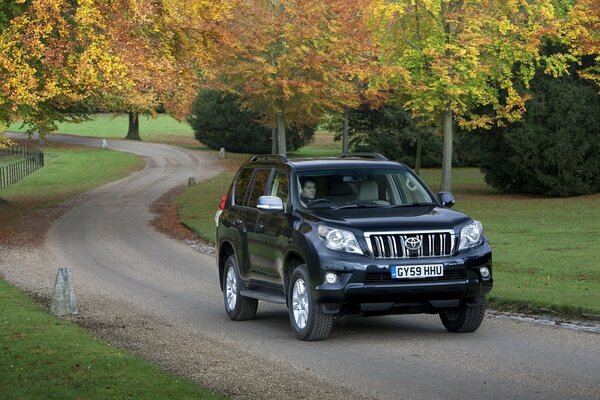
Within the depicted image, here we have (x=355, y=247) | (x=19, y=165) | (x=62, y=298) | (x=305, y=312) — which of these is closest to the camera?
(x=355, y=247)

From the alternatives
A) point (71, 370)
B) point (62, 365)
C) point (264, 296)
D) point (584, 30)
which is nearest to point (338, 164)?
point (264, 296)

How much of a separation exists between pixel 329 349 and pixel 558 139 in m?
33.8

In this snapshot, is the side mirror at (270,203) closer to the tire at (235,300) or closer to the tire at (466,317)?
the tire at (235,300)

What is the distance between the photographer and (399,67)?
42156 mm

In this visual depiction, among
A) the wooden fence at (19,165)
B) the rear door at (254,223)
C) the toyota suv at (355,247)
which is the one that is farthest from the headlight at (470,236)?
the wooden fence at (19,165)

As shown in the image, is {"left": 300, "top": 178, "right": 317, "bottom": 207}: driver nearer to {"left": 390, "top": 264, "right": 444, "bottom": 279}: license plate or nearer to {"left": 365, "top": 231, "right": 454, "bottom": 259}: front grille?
{"left": 365, "top": 231, "right": 454, "bottom": 259}: front grille

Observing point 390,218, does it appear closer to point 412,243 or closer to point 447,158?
point 412,243

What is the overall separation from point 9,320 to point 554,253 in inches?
527

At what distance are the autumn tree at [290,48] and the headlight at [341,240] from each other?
30.7 m

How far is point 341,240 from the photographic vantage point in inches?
504

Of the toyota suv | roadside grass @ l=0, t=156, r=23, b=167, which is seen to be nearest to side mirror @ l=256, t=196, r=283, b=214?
the toyota suv

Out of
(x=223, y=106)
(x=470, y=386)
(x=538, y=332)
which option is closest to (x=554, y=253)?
(x=538, y=332)

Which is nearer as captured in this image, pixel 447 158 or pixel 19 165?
pixel 447 158

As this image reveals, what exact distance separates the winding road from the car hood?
49.1 inches
